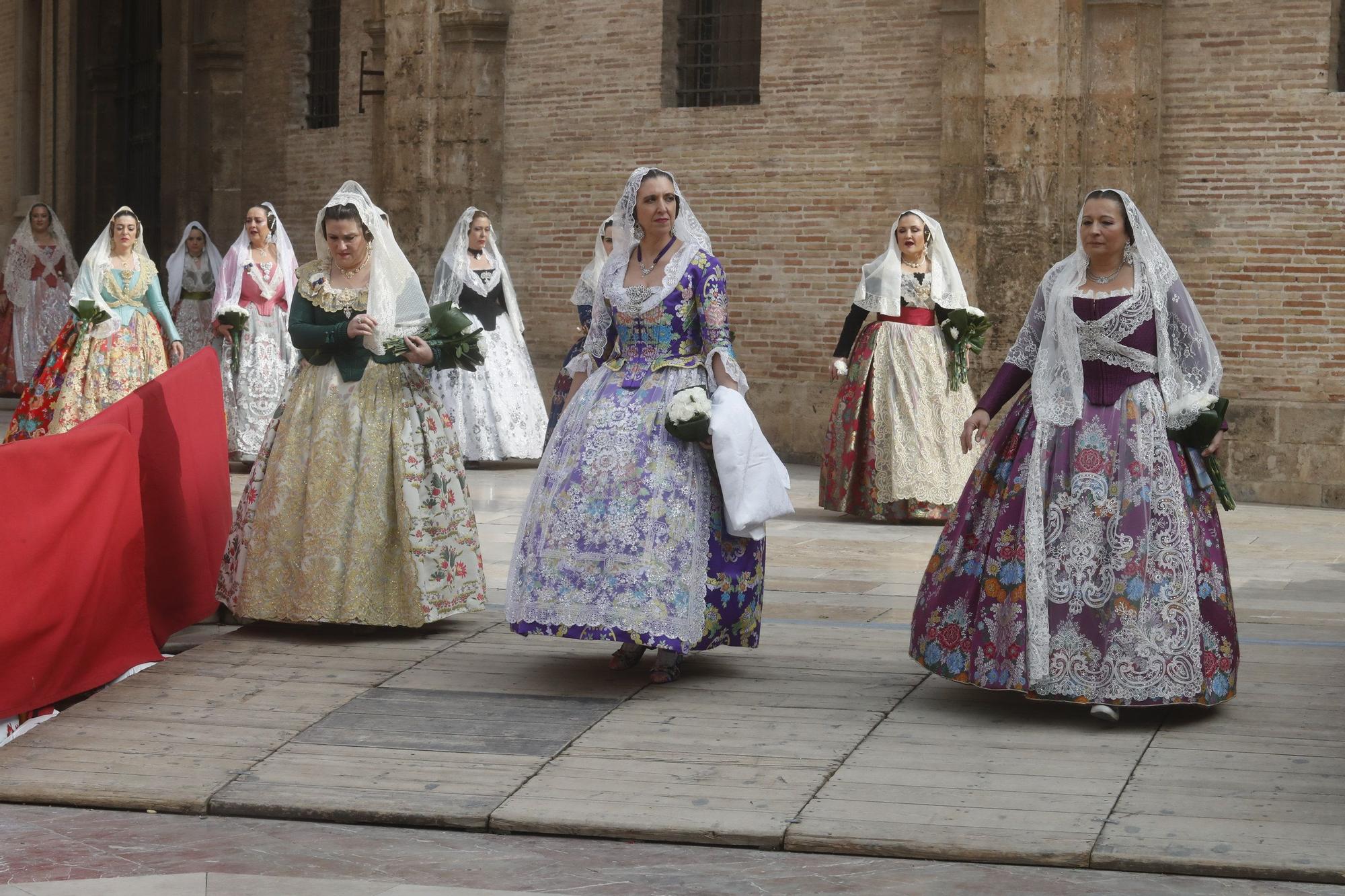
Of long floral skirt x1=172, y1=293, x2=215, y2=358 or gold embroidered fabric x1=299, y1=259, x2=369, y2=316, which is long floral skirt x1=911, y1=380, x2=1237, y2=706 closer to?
gold embroidered fabric x1=299, y1=259, x2=369, y2=316

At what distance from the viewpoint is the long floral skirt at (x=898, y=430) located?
10.9 meters

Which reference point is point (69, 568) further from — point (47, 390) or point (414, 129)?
point (414, 129)

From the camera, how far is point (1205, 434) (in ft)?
18.5

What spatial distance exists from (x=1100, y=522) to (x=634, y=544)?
1454 mm

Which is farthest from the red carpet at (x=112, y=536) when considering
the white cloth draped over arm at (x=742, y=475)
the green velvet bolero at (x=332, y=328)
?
the white cloth draped over arm at (x=742, y=475)

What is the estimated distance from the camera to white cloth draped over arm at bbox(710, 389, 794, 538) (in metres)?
5.97

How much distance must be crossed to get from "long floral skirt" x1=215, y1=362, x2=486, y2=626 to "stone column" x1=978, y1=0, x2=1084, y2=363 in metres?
Result: 6.53

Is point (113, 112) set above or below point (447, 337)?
above

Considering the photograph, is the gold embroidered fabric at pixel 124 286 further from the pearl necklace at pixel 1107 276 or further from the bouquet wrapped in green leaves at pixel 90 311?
the pearl necklace at pixel 1107 276

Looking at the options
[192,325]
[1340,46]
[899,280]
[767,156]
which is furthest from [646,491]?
[192,325]

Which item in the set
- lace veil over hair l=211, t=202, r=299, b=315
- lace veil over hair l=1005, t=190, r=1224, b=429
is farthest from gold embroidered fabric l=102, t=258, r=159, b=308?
lace veil over hair l=1005, t=190, r=1224, b=429

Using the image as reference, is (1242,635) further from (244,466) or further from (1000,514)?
(244,466)

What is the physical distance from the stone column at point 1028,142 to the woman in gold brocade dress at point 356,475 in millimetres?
6487

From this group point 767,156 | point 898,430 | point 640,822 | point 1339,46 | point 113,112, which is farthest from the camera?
point 113,112
